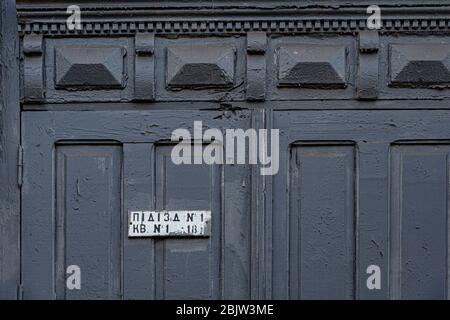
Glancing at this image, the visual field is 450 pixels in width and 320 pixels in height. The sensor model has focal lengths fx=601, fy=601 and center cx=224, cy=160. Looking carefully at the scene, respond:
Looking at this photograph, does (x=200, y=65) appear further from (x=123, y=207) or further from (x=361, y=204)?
(x=361, y=204)

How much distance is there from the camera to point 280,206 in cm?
351

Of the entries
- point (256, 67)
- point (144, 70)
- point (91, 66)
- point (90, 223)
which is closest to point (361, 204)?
point (256, 67)

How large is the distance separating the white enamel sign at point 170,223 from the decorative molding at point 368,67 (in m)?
1.15

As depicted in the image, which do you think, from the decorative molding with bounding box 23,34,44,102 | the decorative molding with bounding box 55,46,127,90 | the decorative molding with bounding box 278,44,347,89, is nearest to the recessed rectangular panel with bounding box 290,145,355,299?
the decorative molding with bounding box 278,44,347,89

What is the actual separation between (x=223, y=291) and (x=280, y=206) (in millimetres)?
603

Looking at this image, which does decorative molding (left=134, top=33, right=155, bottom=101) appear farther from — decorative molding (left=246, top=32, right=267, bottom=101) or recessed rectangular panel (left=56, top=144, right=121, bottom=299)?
decorative molding (left=246, top=32, right=267, bottom=101)

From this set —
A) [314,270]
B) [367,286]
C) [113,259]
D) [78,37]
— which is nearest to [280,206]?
[314,270]

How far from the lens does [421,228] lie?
3.50 m

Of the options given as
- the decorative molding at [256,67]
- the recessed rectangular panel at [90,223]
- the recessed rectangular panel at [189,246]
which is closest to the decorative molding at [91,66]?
the recessed rectangular panel at [90,223]

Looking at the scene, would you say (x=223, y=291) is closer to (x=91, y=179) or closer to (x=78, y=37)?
(x=91, y=179)

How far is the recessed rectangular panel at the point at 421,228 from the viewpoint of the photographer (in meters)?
3.50

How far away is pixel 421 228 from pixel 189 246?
136 cm

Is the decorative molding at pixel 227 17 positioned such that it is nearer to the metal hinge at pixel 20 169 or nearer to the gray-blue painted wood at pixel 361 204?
the gray-blue painted wood at pixel 361 204

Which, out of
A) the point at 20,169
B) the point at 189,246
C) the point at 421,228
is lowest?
the point at 189,246
